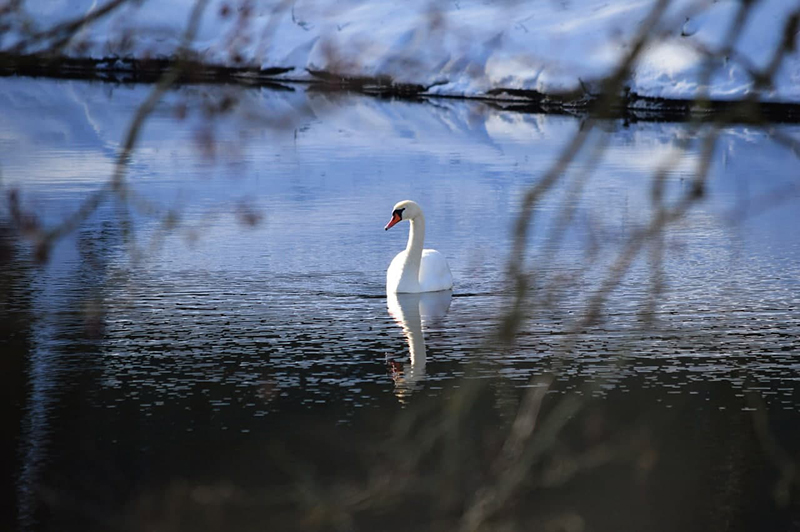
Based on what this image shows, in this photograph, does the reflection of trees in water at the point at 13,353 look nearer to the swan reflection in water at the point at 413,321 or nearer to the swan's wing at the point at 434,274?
the swan reflection in water at the point at 413,321

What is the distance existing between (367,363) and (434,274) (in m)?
3.00

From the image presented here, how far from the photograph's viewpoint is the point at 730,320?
11.8 meters

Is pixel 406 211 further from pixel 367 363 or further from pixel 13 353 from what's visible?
pixel 13 353

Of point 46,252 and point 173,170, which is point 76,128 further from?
point 46,252

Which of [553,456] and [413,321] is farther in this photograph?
[413,321]

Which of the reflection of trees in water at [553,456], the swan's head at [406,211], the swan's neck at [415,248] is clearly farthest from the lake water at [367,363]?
the swan's head at [406,211]

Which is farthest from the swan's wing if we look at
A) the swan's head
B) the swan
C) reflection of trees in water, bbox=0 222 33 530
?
reflection of trees in water, bbox=0 222 33 530

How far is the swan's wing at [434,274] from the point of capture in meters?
13.2

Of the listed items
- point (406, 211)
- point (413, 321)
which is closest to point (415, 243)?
point (406, 211)

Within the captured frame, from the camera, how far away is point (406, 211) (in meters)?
14.3

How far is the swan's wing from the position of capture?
13188 mm

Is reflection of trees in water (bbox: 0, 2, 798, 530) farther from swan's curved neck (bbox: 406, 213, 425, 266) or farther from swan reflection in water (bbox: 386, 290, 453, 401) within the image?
swan's curved neck (bbox: 406, 213, 425, 266)

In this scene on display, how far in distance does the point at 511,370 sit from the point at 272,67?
42.6 metres

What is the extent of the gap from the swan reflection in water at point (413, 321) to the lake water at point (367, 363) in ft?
0.13
